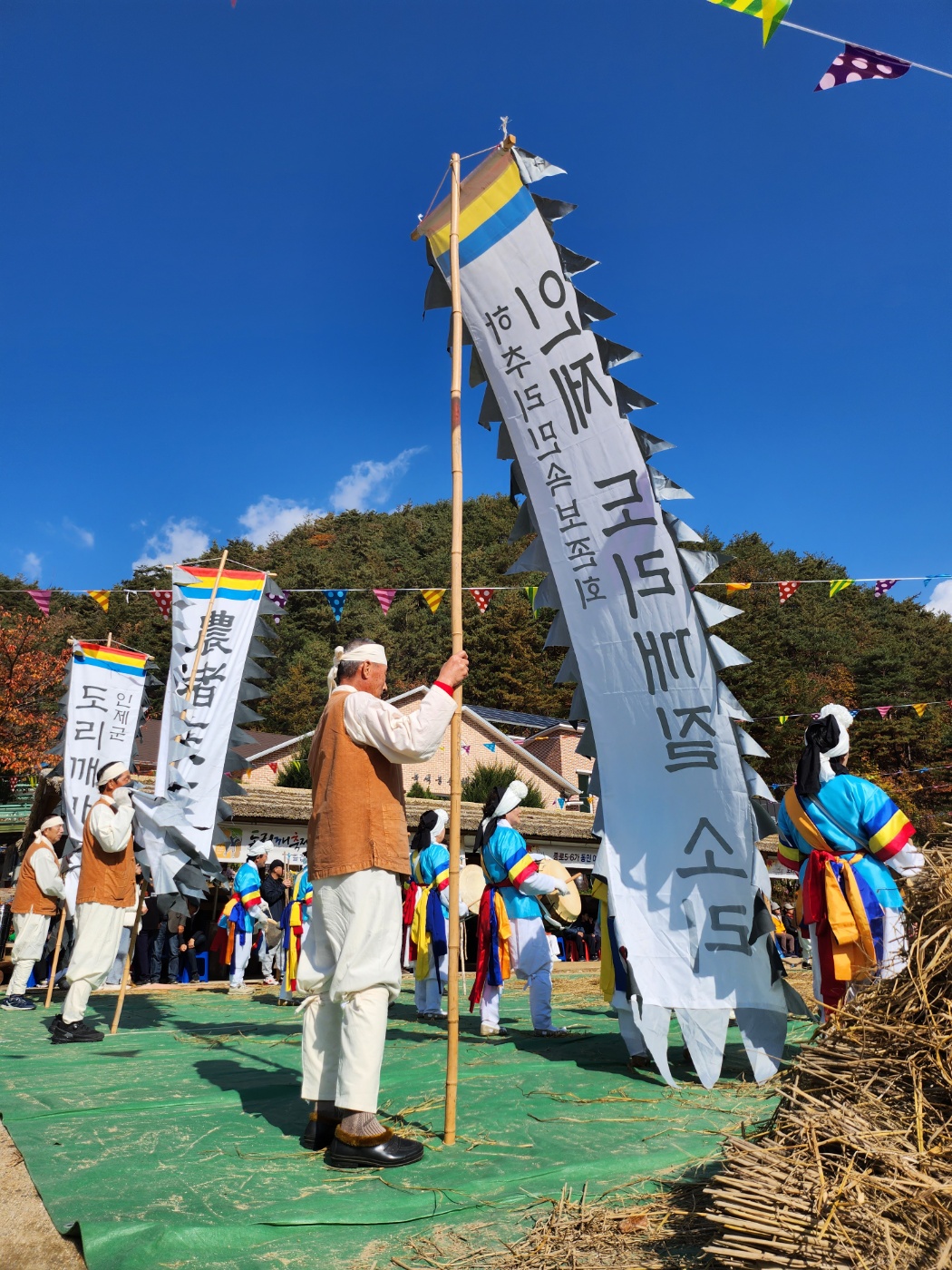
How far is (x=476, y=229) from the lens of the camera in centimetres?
459

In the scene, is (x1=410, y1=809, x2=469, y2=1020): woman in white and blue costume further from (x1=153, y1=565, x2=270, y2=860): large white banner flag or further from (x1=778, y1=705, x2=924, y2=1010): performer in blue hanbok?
(x1=778, y1=705, x2=924, y2=1010): performer in blue hanbok

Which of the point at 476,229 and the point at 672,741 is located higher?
the point at 476,229

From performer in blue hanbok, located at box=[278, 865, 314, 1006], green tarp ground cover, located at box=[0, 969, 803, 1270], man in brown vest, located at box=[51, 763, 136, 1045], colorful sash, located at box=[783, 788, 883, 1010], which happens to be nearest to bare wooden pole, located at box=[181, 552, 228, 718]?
performer in blue hanbok, located at box=[278, 865, 314, 1006]

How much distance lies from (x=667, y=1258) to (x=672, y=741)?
2.50m

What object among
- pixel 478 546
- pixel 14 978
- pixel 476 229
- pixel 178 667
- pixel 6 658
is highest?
pixel 478 546

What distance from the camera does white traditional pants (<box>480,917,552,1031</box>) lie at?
18.9 ft

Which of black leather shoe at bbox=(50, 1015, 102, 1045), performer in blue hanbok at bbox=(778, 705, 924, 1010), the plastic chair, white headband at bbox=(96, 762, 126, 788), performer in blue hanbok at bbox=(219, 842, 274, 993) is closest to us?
performer in blue hanbok at bbox=(778, 705, 924, 1010)

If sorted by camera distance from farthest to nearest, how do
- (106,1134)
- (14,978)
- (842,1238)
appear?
(14,978)
(106,1134)
(842,1238)

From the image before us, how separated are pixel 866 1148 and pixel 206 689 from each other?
297 inches

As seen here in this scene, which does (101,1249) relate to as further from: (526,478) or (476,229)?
(476,229)

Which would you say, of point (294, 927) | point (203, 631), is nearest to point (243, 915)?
point (294, 927)

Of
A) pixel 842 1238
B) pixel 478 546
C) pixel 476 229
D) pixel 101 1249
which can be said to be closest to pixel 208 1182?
pixel 101 1249

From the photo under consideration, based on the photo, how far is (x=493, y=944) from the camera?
5.86 meters

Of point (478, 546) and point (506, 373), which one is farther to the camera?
point (478, 546)
